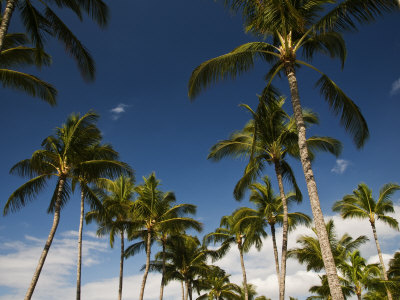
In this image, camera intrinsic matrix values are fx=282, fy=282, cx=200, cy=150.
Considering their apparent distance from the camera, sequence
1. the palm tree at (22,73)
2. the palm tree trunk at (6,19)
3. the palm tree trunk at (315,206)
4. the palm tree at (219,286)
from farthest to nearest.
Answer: the palm tree at (219,286)
the palm tree at (22,73)
the palm tree trunk at (6,19)
the palm tree trunk at (315,206)

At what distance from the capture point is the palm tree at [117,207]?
1929cm

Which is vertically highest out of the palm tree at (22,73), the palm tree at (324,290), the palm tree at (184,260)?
the palm tree at (22,73)

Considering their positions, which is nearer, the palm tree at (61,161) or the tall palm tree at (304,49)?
the tall palm tree at (304,49)

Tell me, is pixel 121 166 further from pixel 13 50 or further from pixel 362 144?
pixel 362 144

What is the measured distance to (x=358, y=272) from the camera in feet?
68.5

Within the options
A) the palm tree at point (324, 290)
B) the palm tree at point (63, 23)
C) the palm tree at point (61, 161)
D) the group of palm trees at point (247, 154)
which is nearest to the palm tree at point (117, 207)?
the group of palm trees at point (247, 154)

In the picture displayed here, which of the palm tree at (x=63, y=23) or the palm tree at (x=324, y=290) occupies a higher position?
the palm tree at (x=63, y=23)

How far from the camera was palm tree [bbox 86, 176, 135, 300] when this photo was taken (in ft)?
63.3

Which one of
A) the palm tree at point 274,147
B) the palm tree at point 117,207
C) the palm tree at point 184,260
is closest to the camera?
the palm tree at point 274,147

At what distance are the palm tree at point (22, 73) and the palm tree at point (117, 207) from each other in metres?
9.22

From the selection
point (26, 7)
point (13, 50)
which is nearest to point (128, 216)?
point (13, 50)

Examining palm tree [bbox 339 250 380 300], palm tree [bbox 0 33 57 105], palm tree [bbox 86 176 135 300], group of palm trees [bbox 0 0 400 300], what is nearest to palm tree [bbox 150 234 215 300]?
group of palm trees [bbox 0 0 400 300]

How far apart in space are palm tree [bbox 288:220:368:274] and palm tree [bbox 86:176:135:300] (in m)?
13.7

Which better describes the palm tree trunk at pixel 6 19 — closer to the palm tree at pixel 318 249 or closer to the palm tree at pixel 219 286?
the palm tree at pixel 318 249
